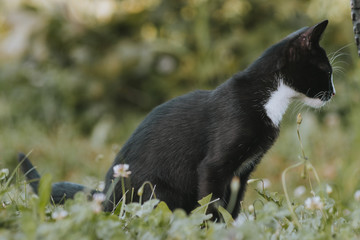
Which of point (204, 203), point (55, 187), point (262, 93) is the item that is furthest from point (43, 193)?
point (262, 93)

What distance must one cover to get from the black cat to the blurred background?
267cm

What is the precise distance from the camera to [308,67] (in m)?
1.86

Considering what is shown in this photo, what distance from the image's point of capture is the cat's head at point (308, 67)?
1802 mm

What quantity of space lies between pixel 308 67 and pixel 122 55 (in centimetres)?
335

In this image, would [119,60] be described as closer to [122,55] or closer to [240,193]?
[122,55]

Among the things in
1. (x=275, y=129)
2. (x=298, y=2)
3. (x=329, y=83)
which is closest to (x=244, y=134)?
(x=275, y=129)

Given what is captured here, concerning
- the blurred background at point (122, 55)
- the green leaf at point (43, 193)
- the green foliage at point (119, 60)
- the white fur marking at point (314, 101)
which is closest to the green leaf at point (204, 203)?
the green leaf at point (43, 193)

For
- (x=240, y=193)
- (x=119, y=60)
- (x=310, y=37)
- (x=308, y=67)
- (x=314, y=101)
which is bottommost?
(x=240, y=193)

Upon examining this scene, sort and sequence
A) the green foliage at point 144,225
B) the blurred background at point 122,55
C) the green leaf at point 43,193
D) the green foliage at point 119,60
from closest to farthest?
the green foliage at point 144,225, the green leaf at point 43,193, the green foliage at point 119,60, the blurred background at point 122,55

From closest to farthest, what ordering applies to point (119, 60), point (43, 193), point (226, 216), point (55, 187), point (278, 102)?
point (43, 193) → point (226, 216) → point (278, 102) → point (55, 187) → point (119, 60)

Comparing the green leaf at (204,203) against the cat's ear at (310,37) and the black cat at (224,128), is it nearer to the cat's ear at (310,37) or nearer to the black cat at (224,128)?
the black cat at (224,128)

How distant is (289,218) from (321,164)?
88.2 inches

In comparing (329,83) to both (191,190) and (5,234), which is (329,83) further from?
(5,234)

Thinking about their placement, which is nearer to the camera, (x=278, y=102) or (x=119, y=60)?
(x=278, y=102)
